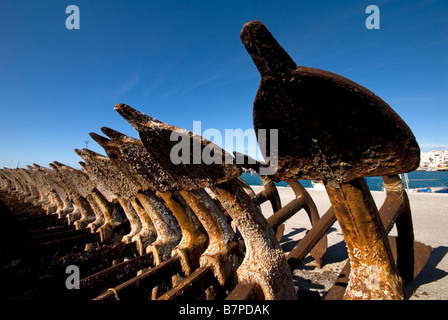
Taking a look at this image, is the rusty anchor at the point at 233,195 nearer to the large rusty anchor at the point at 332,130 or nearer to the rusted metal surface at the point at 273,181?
the rusted metal surface at the point at 273,181

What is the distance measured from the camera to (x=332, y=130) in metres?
0.79

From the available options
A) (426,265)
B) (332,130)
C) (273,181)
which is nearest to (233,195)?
(273,181)

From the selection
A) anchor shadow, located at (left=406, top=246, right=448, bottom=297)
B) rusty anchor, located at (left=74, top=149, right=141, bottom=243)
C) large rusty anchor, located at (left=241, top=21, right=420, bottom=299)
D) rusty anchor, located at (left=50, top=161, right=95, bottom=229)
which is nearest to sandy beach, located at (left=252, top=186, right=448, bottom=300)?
anchor shadow, located at (left=406, top=246, right=448, bottom=297)

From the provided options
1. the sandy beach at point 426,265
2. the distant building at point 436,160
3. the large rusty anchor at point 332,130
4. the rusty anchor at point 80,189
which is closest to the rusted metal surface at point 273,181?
the large rusty anchor at point 332,130

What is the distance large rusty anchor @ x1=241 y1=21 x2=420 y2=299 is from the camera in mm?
658

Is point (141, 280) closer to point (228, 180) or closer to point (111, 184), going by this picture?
point (228, 180)

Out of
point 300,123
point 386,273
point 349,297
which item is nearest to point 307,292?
point 349,297

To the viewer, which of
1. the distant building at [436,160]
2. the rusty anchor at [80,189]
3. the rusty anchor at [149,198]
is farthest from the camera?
the distant building at [436,160]

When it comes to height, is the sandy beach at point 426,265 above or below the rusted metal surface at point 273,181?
below

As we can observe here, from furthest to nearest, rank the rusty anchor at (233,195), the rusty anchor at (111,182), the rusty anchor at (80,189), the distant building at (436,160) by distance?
the distant building at (436,160) → the rusty anchor at (80,189) → the rusty anchor at (111,182) → the rusty anchor at (233,195)

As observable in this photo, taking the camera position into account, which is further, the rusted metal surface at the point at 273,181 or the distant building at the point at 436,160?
the distant building at the point at 436,160

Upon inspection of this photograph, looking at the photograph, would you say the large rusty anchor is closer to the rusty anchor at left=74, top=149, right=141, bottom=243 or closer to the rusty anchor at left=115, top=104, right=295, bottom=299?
the rusty anchor at left=115, top=104, right=295, bottom=299

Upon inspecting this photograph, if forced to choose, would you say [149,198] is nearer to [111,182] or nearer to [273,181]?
[111,182]

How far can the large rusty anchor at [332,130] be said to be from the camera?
0.66 metres
